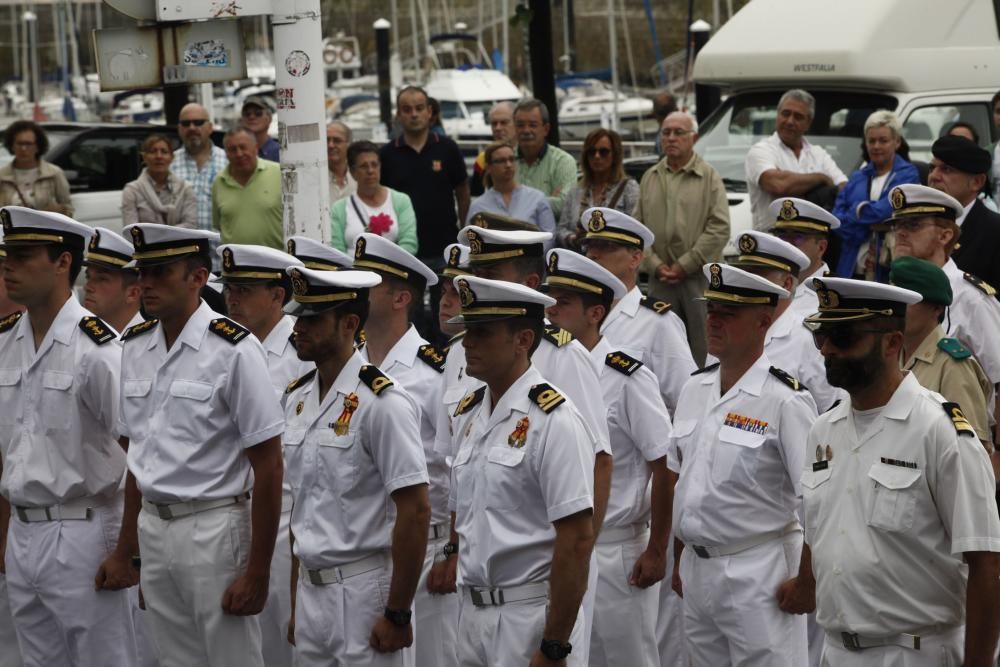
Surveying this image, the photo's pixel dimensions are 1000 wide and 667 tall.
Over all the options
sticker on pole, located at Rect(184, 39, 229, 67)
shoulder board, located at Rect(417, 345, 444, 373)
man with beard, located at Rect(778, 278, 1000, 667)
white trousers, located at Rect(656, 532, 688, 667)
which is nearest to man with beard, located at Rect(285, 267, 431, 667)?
shoulder board, located at Rect(417, 345, 444, 373)

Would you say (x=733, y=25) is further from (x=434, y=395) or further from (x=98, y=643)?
(x=98, y=643)

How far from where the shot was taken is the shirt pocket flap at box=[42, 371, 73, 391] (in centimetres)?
646

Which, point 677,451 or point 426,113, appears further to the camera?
point 426,113

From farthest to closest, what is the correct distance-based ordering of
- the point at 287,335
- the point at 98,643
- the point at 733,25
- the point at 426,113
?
the point at 733,25 < the point at 426,113 < the point at 287,335 < the point at 98,643

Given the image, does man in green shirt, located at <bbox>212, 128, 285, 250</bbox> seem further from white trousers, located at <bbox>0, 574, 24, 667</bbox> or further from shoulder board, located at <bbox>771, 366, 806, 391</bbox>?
shoulder board, located at <bbox>771, 366, 806, 391</bbox>

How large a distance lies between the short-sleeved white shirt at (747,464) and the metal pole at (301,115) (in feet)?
8.65

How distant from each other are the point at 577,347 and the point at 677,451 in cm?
57

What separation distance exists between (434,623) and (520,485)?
169cm

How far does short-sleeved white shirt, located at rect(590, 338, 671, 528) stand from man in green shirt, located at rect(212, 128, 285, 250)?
219 inches

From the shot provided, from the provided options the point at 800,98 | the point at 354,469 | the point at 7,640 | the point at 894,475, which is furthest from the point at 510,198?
the point at 894,475

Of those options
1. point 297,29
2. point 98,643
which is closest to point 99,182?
point 297,29

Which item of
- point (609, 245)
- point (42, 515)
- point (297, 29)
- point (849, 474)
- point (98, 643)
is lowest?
point (98, 643)

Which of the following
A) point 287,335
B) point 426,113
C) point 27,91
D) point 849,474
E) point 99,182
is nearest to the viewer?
point 849,474

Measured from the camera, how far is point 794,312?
24.5 feet
